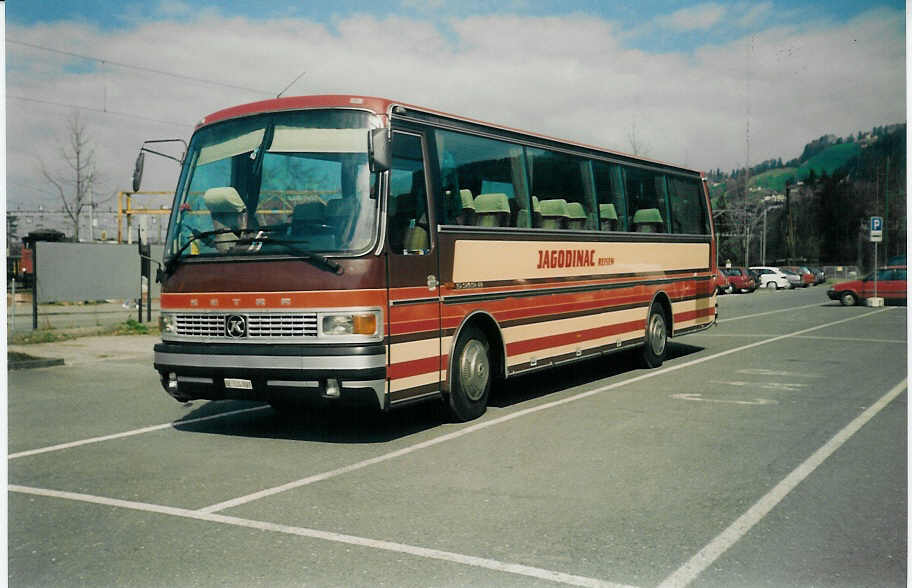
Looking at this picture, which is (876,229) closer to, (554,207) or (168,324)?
(554,207)

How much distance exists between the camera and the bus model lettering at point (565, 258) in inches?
417

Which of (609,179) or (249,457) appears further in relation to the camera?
(609,179)

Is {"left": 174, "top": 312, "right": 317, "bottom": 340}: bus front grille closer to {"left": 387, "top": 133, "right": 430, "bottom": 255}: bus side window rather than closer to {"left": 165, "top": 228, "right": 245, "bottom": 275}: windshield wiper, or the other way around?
{"left": 165, "top": 228, "right": 245, "bottom": 275}: windshield wiper

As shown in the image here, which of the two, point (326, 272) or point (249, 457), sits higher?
→ point (326, 272)

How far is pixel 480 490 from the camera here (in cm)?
617

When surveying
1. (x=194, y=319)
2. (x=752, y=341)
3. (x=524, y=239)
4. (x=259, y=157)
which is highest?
(x=259, y=157)

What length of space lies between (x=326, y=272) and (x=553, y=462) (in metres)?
2.40

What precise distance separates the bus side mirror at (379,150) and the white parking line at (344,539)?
10.5 ft

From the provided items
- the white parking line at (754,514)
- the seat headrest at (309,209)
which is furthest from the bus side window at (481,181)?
the white parking line at (754,514)

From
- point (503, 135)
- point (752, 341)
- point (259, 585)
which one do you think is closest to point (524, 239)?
point (503, 135)

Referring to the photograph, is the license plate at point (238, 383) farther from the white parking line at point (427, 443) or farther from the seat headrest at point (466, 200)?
the seat headrest at point (466, 200)

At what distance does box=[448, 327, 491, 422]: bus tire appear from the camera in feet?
29.1

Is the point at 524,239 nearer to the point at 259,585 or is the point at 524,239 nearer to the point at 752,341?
the point at 259,585

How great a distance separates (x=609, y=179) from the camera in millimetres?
12578
